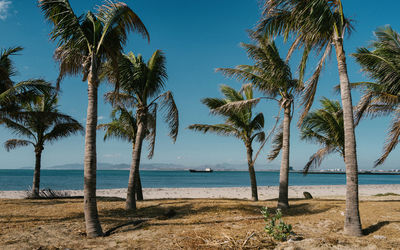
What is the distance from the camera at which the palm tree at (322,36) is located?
6.07 m

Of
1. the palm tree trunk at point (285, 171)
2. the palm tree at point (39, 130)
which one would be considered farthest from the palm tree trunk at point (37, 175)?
the palm tree trunk at point (285, 171)

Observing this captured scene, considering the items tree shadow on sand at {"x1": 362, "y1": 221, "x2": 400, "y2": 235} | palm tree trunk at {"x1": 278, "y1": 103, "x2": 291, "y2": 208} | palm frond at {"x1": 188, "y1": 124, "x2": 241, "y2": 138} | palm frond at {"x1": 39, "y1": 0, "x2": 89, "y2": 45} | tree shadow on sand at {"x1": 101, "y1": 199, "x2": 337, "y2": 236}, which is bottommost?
tree shadow on sand at {"x1": 101, "y1": 199, "x2": 337, "y2": 236}

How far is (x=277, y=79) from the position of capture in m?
9.78

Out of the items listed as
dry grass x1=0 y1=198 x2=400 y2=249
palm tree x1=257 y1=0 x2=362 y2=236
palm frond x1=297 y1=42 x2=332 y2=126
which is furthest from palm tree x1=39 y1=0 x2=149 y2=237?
palm frond x1=297 y1=42 x2=332 y2=126

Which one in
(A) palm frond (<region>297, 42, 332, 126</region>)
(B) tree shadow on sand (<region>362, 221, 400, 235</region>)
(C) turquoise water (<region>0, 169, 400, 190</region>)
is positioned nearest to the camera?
Result: (B) tree shadow on sand (<region>362, 221, 400, 235</region>)

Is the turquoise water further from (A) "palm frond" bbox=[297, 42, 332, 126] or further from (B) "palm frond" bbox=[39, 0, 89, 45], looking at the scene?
(A) "palm frond" bbox=[297, 42, 332, 126]

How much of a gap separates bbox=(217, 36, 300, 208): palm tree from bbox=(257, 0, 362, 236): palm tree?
1.79 metres

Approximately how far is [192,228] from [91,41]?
568 cm

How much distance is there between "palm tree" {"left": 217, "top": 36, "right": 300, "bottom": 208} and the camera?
952 centimetres

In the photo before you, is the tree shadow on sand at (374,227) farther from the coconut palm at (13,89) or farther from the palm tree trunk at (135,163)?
the coconut palm at (13,89)

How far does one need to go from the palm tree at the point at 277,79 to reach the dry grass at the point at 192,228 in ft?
4.48

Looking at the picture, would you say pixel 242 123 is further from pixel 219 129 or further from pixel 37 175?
pixel 37 175

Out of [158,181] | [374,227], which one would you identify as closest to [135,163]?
[374,227]

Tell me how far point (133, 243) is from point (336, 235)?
4616mm
